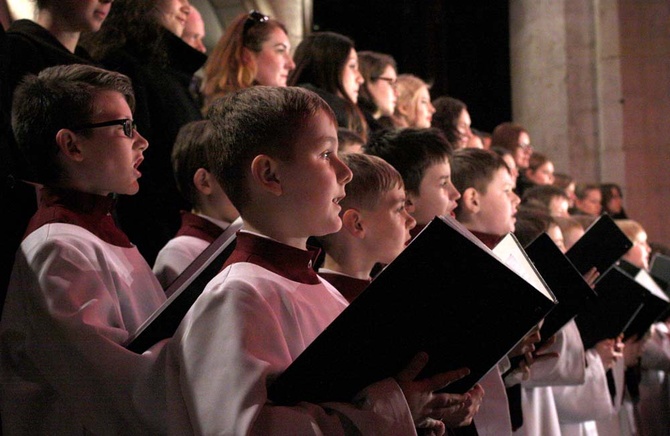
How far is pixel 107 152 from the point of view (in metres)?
2.54

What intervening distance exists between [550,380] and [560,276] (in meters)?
0.69

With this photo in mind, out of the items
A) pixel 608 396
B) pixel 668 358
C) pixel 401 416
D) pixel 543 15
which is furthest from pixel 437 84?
pixel 401 416

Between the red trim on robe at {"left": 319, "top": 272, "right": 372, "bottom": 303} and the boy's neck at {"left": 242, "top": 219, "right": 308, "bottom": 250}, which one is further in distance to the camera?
the red trim on robe at {"left": 319, "top": 272, "right": 372, "bottom": 303}

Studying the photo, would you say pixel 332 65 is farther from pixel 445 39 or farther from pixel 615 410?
pixel 445 39

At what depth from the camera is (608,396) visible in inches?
166

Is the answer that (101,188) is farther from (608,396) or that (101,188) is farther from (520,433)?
(608,396)

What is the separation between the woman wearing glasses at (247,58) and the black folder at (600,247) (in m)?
1.47

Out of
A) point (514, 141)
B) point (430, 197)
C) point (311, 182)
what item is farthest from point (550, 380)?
point (514, 141)

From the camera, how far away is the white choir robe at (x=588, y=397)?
413 centimetres

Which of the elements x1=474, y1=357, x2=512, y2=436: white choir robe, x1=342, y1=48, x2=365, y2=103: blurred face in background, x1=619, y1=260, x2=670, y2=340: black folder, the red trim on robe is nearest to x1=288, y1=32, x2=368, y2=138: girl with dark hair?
x1=342, y1=48, x2=365, y2=103: blurred face in background

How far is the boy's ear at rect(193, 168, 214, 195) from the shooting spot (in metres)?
3.18

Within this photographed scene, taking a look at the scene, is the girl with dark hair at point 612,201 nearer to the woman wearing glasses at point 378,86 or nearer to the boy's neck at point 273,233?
the woman wearing glasses at point 378,86

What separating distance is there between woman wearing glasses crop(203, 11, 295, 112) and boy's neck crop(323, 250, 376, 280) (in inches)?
62.4

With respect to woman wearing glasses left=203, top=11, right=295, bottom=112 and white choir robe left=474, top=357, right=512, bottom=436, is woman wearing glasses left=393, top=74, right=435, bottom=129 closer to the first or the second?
woman wearing glasses left=203, top=11, right=295, bottom=112
